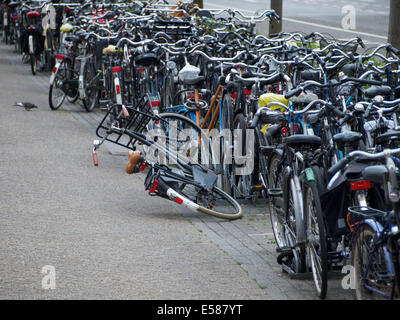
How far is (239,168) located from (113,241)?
177 cm

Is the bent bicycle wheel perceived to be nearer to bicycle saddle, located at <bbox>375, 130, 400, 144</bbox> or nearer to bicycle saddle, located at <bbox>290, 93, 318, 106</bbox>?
bicycle saddle, located at <bbox>290, 93, 318, 106</bbox>

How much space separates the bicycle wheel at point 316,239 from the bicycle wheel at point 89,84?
810cm

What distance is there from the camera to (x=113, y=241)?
6.68 metres

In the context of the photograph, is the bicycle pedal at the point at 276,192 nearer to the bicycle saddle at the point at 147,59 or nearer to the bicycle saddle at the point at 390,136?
the bicycle saddle at the point at 390,136

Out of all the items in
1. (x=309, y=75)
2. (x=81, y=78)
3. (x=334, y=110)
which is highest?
(x=334, y=110)

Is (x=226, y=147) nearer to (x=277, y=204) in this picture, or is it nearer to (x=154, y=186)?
(x=154, y=186)

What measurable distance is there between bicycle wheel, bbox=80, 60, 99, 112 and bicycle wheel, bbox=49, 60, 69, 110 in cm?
47

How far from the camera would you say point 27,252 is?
20.7 ft

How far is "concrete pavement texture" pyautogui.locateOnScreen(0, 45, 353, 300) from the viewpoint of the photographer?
5.50m

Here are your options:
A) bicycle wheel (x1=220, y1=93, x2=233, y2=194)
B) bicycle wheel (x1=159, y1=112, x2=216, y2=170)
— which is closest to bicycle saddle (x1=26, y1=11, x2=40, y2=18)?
bicycle wheel (x1=159, y1=112, x2=216, y2=170)

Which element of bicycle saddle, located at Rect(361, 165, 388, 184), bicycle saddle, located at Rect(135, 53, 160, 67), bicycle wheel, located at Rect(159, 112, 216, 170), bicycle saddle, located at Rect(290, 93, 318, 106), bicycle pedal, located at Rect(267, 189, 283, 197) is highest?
bicycle saddle, located at Rect(361, 165, 388, 184)

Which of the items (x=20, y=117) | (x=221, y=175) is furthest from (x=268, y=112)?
(x=20, y=117)

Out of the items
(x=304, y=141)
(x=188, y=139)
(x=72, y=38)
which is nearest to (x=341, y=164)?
(x=304, y=141)

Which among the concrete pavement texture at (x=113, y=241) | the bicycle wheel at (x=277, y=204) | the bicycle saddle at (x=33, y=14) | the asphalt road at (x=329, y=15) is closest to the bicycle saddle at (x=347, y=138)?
the concrete pavement texture at (x=113, y=241)
